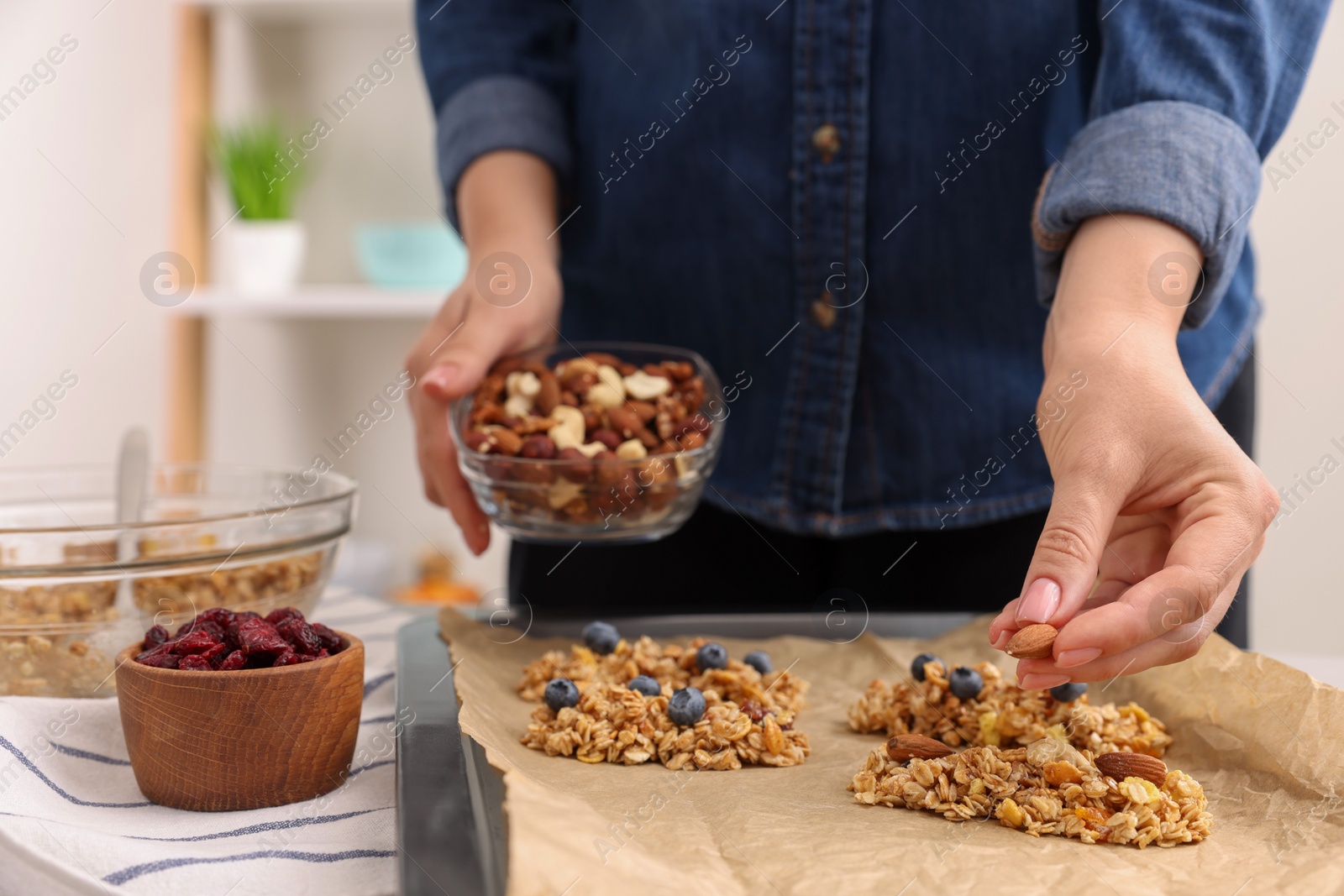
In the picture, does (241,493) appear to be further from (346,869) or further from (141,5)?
(141,5)

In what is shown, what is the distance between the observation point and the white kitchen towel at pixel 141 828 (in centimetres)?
48

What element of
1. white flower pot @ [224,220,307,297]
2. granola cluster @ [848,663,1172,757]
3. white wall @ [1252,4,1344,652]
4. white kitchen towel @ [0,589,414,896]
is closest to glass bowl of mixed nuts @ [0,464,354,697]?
white kitchen towel @ [0,589,414,896]

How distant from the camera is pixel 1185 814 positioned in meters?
0.54

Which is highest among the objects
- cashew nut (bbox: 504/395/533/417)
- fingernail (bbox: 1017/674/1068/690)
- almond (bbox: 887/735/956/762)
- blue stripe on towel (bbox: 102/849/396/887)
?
cashew nut (bbox: 504/395/533/417)

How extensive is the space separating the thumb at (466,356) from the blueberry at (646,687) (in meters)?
0.26

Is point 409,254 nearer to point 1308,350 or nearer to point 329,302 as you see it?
point 329,302

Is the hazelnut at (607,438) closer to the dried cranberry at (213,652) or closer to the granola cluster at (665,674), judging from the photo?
the granola cluster at (665,674)

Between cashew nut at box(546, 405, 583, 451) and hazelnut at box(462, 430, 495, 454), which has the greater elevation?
cashew nut at box(546, 405, 583, 451)

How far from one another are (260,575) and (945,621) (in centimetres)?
52

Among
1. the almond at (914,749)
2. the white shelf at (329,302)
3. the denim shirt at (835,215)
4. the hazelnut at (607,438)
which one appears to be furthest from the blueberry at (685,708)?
the white shelf at (329,302)

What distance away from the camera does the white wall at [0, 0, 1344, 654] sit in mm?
1931

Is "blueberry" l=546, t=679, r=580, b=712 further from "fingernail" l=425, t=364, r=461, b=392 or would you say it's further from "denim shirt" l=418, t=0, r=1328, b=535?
"denim shirt" l=418, t=0, r=1328, b=535

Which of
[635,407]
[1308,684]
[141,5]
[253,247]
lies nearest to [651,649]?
[635,407]

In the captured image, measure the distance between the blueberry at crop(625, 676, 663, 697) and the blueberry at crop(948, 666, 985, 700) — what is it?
179 mm
